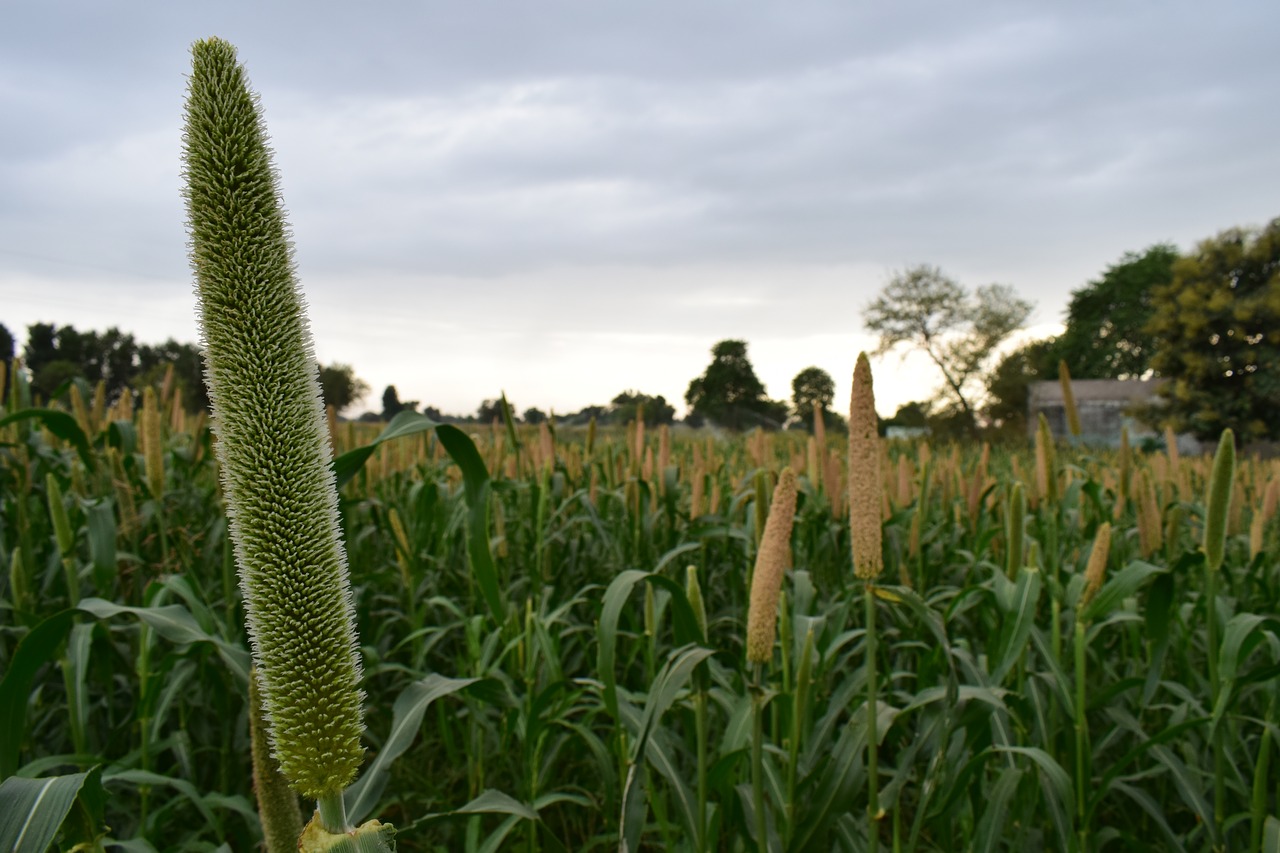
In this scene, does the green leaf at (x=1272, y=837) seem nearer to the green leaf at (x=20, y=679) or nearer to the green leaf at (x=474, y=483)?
the green leaf at (x=474, y=483)

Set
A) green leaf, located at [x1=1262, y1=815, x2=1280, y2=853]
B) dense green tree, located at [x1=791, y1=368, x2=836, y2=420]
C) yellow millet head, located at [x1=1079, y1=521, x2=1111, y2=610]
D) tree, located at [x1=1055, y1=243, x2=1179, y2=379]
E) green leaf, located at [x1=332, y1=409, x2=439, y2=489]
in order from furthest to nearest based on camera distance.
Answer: dense green tree, located at [x1=791, y1=368, x2=836, y2=420] < tree, located at [x1=1055, y1=243, x2=1179, y2=379] < yellow millet head, located at [x1=1079, y1=521, x2=1111, y2=610] < green leaf, located at [x1=1262, y1=815, x2=1280, y2=853] < green leaf, located at [x1=332, y1=409, x2=439, y2=489]

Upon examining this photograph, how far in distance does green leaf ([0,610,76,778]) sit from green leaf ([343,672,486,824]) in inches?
25.5

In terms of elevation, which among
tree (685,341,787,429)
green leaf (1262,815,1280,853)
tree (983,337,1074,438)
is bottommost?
green leaf (1262,815,1280,853)

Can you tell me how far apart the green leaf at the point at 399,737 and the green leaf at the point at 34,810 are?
632 millimetres

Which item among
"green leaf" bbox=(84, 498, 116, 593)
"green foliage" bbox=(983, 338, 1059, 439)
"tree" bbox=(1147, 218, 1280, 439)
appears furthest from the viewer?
"green foliage" bbox=(983, 338, 1059, 439)

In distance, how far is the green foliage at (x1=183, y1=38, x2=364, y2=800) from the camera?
87 centimetres

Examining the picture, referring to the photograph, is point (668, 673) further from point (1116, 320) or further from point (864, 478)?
point (1116, 320)

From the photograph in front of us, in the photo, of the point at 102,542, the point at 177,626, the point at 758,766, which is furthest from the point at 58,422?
the point at 758,766

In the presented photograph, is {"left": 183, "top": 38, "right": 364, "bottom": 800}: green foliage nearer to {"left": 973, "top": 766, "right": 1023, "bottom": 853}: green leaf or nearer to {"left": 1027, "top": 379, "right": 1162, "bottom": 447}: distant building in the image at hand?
{"left": 973, "top": 766, "right": 1023, "bottom": 853}: green leaf

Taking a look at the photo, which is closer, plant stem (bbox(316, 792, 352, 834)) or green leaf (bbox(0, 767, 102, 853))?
plant stem (bbox(316, 792, 352, 834))

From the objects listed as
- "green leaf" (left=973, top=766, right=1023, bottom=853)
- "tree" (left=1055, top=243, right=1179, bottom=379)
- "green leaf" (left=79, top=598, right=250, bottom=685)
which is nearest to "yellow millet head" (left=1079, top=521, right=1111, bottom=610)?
"green leaf" (left=973, top=766, right=1023, bottom=853)

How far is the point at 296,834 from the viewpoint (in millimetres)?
1360

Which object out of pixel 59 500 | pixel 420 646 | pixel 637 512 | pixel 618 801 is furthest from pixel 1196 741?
pixel 59 500

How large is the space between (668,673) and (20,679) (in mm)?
1290
